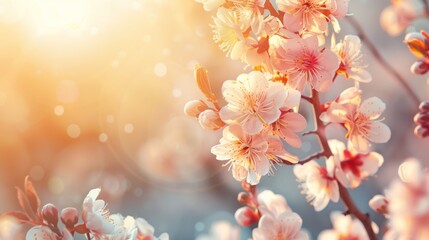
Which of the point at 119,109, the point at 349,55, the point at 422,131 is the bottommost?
the point at 119,109

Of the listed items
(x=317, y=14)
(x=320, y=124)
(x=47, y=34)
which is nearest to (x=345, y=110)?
(x=320, y=124)

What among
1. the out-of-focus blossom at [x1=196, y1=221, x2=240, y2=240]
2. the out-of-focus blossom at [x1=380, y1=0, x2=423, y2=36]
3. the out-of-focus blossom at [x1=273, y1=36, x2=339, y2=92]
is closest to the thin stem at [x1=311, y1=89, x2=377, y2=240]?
the out-of-focus blossom at [x1=273, y1=36, x2=339, y2=92]

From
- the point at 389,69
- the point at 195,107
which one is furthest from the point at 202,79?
the point at 389,69

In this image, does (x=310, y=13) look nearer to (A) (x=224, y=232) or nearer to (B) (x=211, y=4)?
(B) (x=211, y=4)

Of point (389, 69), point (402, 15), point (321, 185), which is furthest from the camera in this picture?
point (402, 15)

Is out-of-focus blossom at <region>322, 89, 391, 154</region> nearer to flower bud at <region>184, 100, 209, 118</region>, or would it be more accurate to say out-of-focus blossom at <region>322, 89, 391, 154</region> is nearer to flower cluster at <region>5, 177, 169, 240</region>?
flower bud at <region>184, 100, 209, 118</region>

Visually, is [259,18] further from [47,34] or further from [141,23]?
[47,34]

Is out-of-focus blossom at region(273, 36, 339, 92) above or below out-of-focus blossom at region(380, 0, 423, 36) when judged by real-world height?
above
